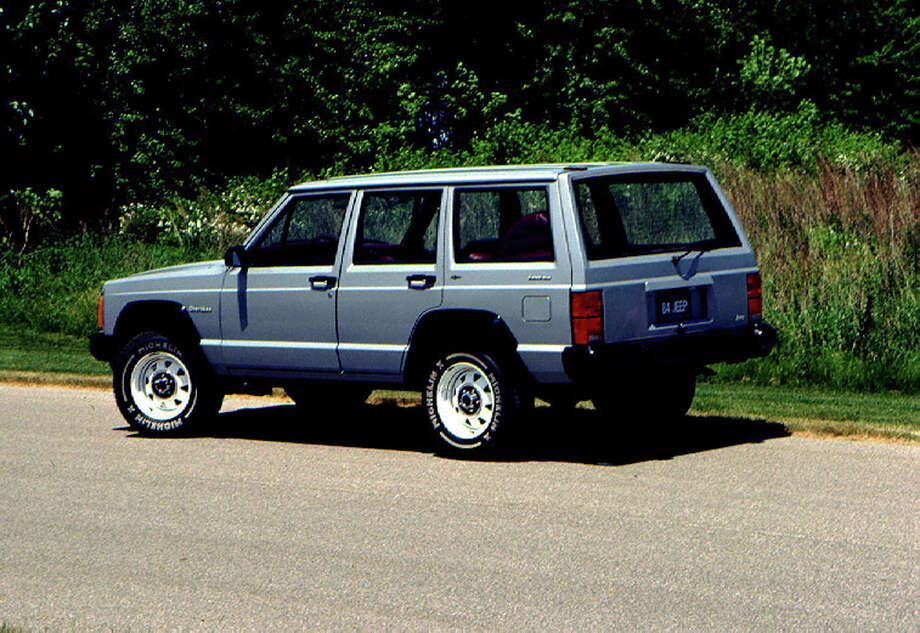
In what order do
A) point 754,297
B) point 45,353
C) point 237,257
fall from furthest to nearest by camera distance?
1. point 45,353
2. point 237,257
3. point 754,297

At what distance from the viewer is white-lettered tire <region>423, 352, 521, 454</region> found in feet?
31.1

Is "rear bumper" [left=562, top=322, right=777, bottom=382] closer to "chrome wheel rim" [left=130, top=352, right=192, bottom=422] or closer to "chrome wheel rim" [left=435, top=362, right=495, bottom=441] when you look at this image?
"chrome wheel rim" [left=435, top=362, right=495, bottom=441]

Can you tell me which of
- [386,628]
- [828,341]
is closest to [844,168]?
[828,341]

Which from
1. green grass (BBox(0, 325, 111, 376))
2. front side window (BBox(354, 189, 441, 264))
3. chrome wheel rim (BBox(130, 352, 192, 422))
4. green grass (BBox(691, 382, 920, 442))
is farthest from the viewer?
green grass (BBox(0, 325, 111, 376))

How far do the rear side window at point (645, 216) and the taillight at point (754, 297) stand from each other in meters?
0.30

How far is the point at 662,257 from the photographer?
964 cm

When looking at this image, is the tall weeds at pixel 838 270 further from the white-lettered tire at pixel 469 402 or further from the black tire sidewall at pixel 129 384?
the black tire sidewall at pixel 129 384

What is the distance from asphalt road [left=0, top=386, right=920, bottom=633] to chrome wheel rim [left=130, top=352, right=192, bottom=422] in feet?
1.05

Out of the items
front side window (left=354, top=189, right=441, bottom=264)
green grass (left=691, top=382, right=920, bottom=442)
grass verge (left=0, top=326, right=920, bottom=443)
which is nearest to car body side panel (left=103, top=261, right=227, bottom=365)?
front side window (left=354, top=189, right=441, bottom=264)

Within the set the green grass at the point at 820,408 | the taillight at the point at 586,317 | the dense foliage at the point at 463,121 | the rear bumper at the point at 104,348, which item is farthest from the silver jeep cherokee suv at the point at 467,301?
the dense foliage at the point at 463,121

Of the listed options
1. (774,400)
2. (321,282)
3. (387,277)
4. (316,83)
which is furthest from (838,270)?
(316,83)

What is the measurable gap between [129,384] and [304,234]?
2062 millimetres

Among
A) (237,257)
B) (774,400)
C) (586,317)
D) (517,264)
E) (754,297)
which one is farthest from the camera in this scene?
(774,400)

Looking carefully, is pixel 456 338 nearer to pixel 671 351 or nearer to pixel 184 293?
pixel 671 351
